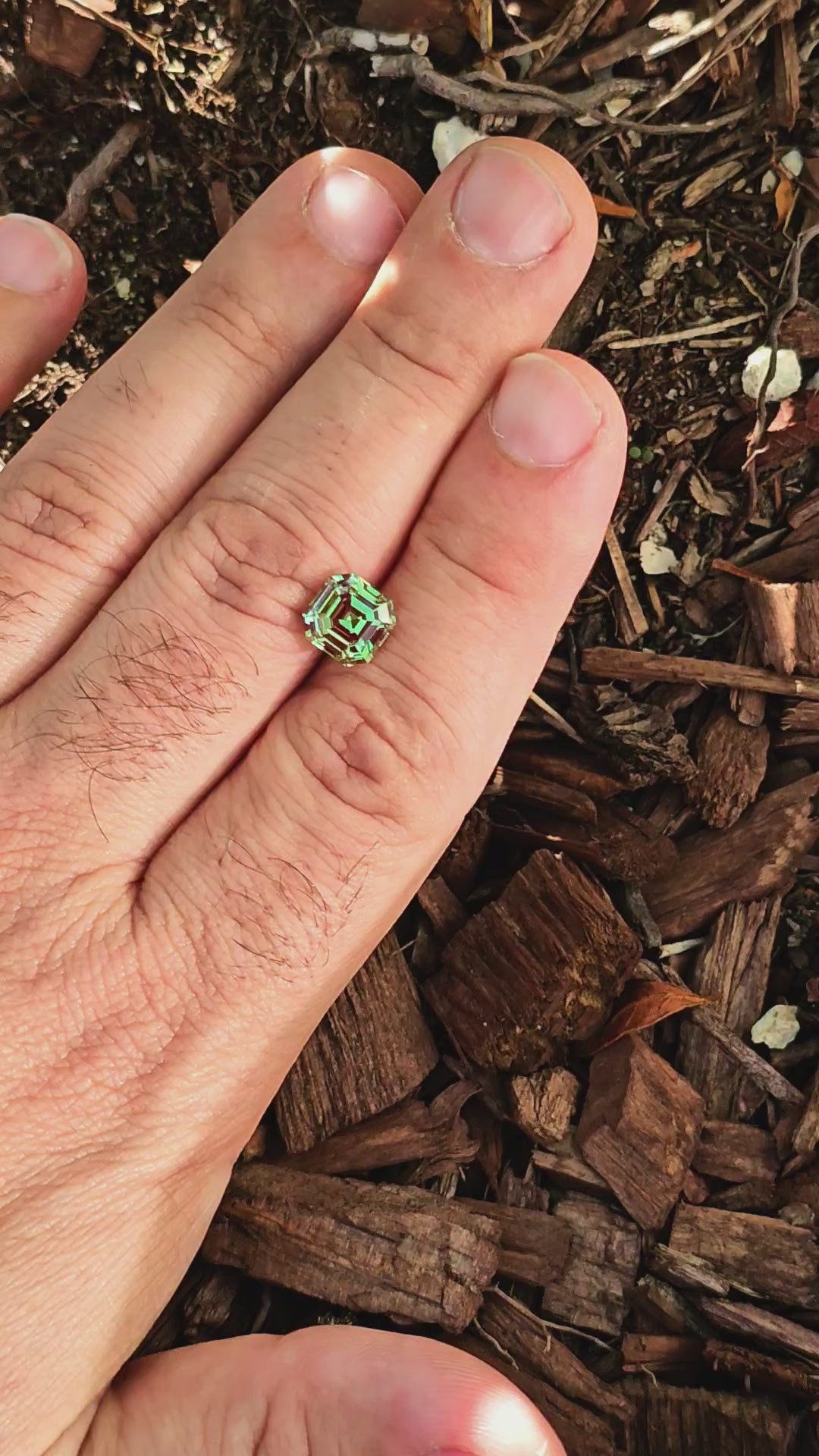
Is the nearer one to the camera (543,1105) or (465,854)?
(543,1105)

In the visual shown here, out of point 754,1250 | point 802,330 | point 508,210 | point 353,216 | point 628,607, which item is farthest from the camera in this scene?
point 628,607

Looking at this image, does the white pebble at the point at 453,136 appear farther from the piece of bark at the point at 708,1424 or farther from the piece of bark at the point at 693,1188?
the piece of bark at the point at 708,1424

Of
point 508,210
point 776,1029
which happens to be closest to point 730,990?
point 776,1029

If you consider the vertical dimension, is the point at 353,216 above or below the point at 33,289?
above

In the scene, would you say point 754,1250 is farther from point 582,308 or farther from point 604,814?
point 582,308

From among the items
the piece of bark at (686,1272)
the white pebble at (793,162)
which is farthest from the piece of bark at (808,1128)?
the white pebble at (793,162)

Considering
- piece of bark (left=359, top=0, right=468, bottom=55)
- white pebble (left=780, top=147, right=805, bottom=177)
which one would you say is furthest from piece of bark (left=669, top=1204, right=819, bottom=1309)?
piece of bark (left=359, top=0, right=468, bottom=55)

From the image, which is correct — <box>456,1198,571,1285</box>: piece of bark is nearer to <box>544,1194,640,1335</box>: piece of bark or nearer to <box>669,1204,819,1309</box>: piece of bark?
<box>544,1194,640,1335</box>: piece of bark
